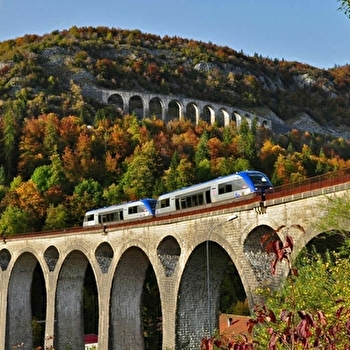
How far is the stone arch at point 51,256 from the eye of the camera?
42719mm

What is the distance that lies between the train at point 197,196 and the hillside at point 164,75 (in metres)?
52.0

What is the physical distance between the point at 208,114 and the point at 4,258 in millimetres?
76242

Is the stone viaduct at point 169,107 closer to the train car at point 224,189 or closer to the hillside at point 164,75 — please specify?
the hillside at point 164,75

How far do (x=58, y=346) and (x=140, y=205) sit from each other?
12.4m

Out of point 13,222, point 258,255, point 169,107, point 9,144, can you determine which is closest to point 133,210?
point 258,255

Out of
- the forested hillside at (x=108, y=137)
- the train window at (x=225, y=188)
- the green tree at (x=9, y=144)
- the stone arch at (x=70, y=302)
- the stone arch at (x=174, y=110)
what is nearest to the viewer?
the train window at (x=225, y=188)

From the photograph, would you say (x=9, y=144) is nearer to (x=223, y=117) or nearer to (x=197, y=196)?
(x=197, y=196)

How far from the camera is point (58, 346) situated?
40.2m

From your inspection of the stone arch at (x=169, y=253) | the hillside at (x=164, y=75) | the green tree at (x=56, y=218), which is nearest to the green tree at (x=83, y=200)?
the green tree at (x=56, y=218)

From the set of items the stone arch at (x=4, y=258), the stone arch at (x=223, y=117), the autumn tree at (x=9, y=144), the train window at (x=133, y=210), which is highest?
the stone arch at (x=223, y=117)

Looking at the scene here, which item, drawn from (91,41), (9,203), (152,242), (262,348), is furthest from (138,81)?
(262,348)

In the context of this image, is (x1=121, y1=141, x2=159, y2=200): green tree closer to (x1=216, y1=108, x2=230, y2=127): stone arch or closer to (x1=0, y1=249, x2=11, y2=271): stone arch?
(x1=0, y1=249, x2=11, y2=271): stone arch

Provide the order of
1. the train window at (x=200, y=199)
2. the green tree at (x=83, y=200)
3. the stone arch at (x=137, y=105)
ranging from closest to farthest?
the train window at (x=200, y=199), the green tree at (x=83, y=200), the stone arch at (x=137, y=105)

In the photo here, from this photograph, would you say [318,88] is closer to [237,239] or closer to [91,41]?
[91,41]
